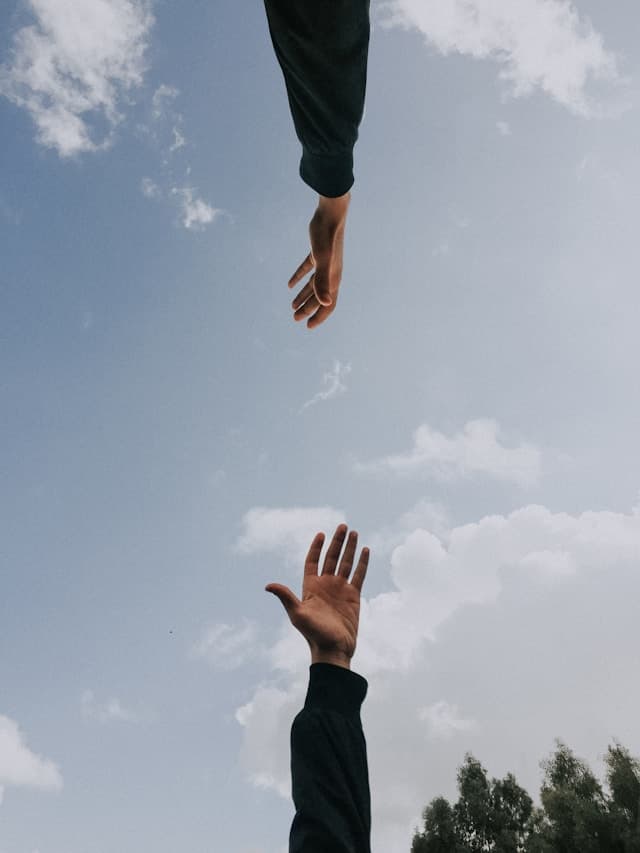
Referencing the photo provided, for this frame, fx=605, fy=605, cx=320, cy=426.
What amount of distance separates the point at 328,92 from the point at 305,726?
5.55ft

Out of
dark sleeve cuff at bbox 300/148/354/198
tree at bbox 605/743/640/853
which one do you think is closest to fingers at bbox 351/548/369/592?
dark sleeve cuff at bbox 300/148/354/198

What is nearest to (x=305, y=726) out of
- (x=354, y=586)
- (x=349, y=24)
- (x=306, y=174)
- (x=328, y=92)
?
(x=354, y=586)

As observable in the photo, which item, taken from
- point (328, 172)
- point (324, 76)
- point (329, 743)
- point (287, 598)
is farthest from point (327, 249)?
point (329, 743)

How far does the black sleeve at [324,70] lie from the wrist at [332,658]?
1.53m

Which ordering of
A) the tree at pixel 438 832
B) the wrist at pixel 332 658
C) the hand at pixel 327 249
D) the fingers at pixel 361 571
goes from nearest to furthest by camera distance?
the hand at pixel 327 249 < the wrist at pixel 332 658 < the fingers at pixel 361 571 < the tree at pixel 438 832

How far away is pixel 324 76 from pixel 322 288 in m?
0.97

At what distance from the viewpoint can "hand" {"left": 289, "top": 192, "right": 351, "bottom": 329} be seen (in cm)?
195

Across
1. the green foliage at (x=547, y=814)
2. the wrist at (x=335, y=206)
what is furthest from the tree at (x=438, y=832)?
the wrist at (x=335, y=206)

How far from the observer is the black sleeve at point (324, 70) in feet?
4.48

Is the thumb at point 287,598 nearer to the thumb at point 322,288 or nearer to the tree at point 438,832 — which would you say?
the thumb at point 322,288

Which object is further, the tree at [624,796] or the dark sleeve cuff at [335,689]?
the tree at [624,796]

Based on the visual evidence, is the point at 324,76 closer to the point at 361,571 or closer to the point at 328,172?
the point at 328,172

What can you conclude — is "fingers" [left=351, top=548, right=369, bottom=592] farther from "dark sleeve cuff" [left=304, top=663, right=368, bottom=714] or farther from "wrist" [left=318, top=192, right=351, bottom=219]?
"wrist" [left=318, top=192, right=351, bottom=219]

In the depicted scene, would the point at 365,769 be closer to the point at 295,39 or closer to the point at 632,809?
the point at 295,39
